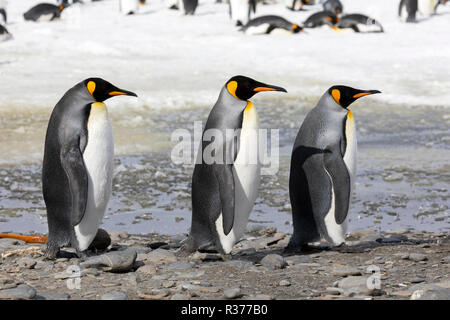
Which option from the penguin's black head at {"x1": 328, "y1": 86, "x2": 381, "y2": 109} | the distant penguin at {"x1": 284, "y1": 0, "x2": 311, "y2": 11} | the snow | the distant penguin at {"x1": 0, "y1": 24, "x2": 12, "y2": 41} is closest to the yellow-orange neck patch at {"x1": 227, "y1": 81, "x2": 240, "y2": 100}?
the penguin's black head at {"x1": 328, "y1": 86, "x2": 381, "y2": 109}

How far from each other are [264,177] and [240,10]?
42.7ft

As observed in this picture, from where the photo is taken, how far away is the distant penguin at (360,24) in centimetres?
1733

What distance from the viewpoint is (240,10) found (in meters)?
18.8

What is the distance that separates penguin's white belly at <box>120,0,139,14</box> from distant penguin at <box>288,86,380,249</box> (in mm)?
16672

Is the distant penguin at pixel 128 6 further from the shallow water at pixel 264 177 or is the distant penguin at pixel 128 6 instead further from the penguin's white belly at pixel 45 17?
the shallow water at pixel 264 177

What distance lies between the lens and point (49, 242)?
4039mm

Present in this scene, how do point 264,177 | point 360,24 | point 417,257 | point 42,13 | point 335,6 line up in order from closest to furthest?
1. point 417,257
2. point 264,177
3. point 360,24
4. point 42,13
5. point 335,6

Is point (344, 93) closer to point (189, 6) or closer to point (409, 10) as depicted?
point (409, 10)

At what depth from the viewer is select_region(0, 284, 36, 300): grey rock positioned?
3.13 m

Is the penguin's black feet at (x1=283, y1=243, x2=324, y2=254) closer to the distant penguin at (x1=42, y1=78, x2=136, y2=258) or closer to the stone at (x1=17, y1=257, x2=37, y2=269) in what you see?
the distant penguin at (x1=42, y1=78, x2=136, y2=258)

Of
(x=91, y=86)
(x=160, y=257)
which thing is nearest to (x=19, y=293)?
(x=160, y=257)

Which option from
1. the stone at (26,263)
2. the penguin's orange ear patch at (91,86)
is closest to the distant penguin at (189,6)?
the penguin's orange ear patch at (91,86)

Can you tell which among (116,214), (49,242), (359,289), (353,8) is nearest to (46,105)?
(116,214)

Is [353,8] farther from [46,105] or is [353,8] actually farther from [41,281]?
[41,281]
